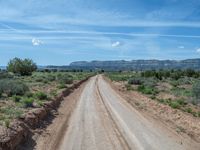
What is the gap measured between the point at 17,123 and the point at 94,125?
14.3 feet

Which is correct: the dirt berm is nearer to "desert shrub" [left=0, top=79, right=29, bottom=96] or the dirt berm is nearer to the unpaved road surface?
the unpaved road surface

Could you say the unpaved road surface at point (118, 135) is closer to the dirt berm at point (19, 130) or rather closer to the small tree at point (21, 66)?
the dirt berm at point (19, 130)

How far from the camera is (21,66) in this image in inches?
4193

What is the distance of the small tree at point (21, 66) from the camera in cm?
10638

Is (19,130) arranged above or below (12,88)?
below

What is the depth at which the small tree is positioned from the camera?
106 m

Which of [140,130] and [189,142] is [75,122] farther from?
[189,142]

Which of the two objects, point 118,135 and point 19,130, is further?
point 118,135

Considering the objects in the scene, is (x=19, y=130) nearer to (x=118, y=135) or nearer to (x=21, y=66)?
(x=118, y=135)

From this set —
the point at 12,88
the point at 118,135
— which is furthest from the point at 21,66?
the point at 118,135

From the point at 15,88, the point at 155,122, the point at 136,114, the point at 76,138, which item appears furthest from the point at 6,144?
the point at 15,88

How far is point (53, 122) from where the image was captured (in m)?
20.8

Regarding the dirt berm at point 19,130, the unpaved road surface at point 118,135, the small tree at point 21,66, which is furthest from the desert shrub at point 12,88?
the small tree at point 21,66

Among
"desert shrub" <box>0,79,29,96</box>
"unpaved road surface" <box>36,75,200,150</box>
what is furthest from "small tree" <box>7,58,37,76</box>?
"unpaved road surface" <box>36,75,200,150</box>
